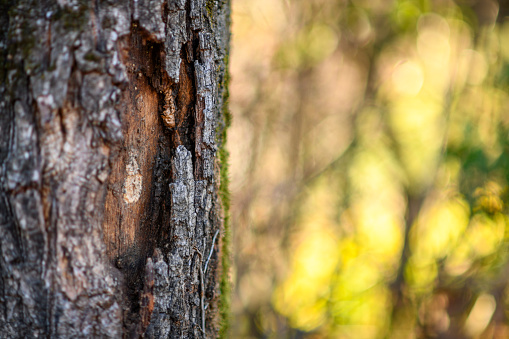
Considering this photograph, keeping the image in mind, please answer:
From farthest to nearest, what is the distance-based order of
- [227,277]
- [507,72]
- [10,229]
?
1. [507,72]
2. [227,277]
3. [10,229]

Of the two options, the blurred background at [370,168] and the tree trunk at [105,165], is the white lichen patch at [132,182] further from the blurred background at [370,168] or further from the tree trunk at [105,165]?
the blurred background at [370,168]

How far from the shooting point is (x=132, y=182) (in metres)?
1.06

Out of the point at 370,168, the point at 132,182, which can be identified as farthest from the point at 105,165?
the point at 370,168

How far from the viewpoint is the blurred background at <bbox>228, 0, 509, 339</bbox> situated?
3355mm

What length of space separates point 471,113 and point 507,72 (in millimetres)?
422

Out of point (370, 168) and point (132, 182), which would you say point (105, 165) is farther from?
point (370, 168)

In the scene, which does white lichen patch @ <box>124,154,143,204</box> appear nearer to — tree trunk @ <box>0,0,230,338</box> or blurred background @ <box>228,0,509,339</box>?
tree trunk @ <box>0,0,230,338</box>

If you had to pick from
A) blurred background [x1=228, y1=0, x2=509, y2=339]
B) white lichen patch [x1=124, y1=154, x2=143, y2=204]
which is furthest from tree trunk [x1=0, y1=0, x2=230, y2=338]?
blurred background [x1=228, y1=0, x2=509, y2=339]

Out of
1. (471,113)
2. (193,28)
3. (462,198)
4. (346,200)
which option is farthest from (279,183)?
(193,28)

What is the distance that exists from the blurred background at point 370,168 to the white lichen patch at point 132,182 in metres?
2.13

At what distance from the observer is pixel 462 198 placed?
322cm

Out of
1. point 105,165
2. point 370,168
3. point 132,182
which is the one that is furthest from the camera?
point 370,168

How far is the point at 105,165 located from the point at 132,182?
12 cm

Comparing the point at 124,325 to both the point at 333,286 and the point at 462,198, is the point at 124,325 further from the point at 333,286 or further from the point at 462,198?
the point at 333,286
